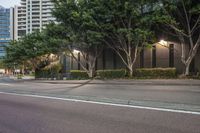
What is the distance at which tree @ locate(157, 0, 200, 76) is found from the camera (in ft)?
75.5

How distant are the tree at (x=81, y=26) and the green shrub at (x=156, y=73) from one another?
5.38 m

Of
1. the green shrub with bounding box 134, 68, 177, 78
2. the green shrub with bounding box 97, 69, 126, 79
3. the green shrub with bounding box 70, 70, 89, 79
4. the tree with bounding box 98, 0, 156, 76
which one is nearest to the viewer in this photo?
the tree with bounding box 98, 0, 156, 76

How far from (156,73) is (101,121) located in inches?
807

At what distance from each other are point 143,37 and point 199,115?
17.7 metres

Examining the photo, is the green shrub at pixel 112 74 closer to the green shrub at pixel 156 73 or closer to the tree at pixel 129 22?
the tree at pixel 129 22

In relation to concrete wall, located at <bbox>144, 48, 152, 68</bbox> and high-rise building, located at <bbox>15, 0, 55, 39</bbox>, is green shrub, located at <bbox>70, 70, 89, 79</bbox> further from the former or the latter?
high-rise building, located at <bbox>15, 0, 55, 39</bbox>

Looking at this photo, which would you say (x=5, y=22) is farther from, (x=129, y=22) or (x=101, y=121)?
(x=101, y=121)

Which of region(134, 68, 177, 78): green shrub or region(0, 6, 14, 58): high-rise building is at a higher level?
region(0, 6, 14, 58): high-rise building

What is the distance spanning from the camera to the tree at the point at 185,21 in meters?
23.0

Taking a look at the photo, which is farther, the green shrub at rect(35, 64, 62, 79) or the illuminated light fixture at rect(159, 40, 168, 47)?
the green shrub at rect(35, 64, 62, 79)

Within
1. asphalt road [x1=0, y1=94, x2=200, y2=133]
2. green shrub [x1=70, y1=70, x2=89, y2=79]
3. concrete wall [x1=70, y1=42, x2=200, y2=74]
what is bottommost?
asphalt road [x1=0, y1=94, x2=200, y2=133]

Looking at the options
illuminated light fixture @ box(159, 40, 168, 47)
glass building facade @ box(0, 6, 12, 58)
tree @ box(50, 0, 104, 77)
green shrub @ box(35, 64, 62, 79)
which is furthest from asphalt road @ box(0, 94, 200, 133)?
glass building facade @ box(0, 6, 12, 58)

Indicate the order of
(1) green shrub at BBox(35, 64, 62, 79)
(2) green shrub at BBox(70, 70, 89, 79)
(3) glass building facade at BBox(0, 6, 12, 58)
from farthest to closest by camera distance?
(3) glass building facade at BBox(0, 6, 12, 58) < (1) green shrub at BBox(35, 64, 62, 79) < (2) green shrub at BBox(70, 70, 89, 79)

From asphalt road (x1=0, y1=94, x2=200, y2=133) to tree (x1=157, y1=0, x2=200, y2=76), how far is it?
50.7 feet
